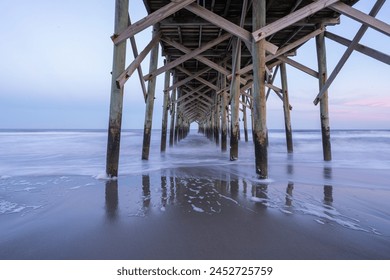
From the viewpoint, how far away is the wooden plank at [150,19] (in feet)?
10.2

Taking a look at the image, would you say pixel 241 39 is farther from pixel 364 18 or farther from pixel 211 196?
pixel 211 196

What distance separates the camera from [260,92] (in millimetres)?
3303

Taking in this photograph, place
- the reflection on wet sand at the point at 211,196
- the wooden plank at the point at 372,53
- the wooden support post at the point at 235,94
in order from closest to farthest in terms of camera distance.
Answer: the reflection on wet sand at the point at 211,196, the wooden plank at the point at 372,53, the wooden support post at the point at 235,94

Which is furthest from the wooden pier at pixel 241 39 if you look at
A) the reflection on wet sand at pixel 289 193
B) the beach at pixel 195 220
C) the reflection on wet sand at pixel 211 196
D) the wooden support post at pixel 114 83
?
the beach at pixel 195 220

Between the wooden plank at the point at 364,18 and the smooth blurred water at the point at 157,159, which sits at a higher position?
the wooden plank at the point at 364,18

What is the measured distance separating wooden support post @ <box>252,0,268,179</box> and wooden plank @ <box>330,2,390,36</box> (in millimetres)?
1114

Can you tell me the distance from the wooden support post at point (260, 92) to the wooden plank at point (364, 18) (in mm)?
1114

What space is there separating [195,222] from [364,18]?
381 cm

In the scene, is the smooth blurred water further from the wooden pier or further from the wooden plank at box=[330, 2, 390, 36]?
A: the wooden plank at box=[330, 2, 390, 36]

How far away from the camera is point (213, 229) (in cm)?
170

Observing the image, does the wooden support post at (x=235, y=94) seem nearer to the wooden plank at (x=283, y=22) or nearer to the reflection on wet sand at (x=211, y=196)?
the wooden plank at (x=283, y=22)

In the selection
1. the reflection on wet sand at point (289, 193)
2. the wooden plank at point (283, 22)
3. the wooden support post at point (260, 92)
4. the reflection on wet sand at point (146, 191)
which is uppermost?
the wooden plank at point (283, 22)

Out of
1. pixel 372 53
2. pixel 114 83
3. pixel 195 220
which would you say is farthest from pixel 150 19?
Answer: pixel 372 53

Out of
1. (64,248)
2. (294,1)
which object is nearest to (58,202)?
(64,248)
